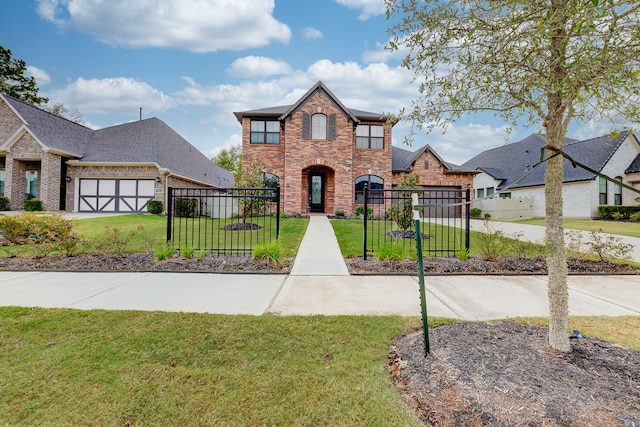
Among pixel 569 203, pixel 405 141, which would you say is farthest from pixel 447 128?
pixel 569 203

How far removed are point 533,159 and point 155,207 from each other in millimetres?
29611

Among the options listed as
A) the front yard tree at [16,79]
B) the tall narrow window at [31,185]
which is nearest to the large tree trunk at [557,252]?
the tall narrow window at [31,185]

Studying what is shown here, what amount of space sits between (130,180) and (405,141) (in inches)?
791

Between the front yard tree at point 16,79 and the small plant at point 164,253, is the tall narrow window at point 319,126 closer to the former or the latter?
the small plant at point 164,253

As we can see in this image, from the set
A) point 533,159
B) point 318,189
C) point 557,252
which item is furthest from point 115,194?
point 533,159

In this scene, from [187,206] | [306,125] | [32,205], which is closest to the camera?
[187,206]

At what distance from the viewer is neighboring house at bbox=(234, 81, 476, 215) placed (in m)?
17.8

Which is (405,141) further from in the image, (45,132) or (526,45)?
(45,132)

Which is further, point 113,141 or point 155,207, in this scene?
point 113,141

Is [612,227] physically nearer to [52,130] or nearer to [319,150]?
[319,150]

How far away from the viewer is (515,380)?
→ 6.63 ft

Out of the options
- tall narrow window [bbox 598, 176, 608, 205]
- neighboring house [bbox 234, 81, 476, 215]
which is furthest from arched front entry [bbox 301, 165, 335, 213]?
tall narrow window [bbox 598, 176, 608, 205]

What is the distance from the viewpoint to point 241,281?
16.9 feet

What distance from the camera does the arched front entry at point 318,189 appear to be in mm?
18828
